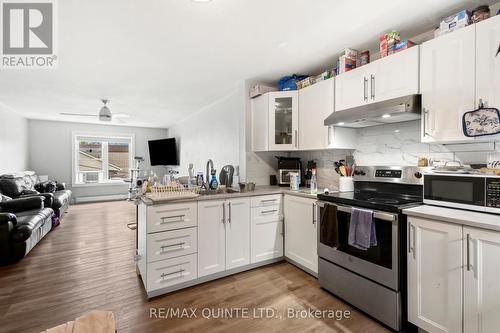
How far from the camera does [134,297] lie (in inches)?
83.6

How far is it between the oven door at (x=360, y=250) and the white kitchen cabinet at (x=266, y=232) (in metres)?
0.62

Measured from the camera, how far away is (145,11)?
70.2 inches

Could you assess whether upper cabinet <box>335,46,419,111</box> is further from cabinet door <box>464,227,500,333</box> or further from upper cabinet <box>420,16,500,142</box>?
cabinet door <box>464,227,500,333</box>

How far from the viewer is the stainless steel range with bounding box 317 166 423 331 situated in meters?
1.67

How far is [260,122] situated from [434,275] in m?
2.29

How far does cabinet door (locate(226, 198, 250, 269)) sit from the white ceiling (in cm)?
159

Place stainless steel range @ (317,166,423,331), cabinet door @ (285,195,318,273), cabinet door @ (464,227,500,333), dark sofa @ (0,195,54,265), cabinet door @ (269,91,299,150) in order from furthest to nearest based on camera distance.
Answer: cabinet door @ (269,91,299,150)
dark sofa @ (0,195,54,265)
cabinet door @ (285,195,318,273)
stainless steel range @ (317,166,423,331)
cabinet door @ (464,227,500,333)

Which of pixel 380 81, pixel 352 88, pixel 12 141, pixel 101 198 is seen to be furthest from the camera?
pixel 101 198

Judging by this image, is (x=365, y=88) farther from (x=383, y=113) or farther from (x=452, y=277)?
(x=452, y=277)

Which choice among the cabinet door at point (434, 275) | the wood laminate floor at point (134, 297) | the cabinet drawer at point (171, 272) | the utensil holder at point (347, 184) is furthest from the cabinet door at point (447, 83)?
the cabinet drawer at point (171, 272)

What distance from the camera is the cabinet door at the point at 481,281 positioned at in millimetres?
1269

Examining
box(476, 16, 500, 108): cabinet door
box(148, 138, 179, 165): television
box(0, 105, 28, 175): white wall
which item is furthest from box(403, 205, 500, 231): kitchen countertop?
box(0, 105, 28, 175): white wall

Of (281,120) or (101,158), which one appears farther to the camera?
(101,158)

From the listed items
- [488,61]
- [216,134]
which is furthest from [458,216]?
[216,134]
